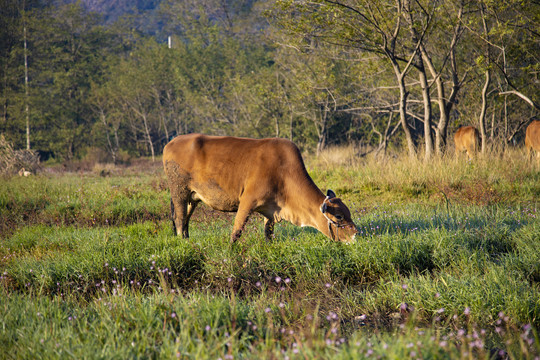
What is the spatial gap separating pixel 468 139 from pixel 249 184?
479 inches

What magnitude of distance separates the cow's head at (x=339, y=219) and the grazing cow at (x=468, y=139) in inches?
438

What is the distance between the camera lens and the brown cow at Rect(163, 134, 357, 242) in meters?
5.64

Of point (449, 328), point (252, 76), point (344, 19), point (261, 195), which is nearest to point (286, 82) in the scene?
point (252, 76)

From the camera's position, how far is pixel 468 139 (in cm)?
1570

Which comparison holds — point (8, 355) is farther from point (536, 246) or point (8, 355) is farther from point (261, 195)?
point (536, 246)

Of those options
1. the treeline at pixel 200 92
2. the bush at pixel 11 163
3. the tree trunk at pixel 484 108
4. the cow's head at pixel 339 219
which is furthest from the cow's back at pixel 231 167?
the bush at pixel 11 163

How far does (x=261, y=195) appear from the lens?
19.1 ft

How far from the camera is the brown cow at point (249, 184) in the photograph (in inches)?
222

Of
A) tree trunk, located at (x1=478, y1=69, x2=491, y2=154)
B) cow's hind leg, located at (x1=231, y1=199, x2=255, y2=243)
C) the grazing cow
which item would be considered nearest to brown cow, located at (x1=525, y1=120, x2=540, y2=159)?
tree trunk, located at (x1=478, y1=69, x2=491, y2=154)

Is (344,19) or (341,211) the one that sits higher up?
(344,19)

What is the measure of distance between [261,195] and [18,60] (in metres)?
34.0

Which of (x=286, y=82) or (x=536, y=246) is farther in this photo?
(x=286, y=82)

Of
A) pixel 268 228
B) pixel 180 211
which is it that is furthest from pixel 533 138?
pixel 180 211

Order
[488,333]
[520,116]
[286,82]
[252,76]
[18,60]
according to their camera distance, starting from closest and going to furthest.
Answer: [488,333], [520,116], [286,82], [252,76], [18,60]
